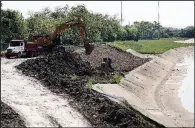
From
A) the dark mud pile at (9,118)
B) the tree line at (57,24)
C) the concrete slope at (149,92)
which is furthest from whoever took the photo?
the tree line at (57,24)

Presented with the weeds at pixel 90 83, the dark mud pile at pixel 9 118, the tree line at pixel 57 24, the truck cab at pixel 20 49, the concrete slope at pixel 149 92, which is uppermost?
the tree line at pixel 57 24

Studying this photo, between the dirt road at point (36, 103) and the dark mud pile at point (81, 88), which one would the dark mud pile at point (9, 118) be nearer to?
the dirt road at point (36, 103)

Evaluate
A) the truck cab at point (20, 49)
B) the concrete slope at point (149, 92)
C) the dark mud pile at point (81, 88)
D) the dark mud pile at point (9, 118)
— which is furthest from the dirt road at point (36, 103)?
the truck cab at point (20, 49)

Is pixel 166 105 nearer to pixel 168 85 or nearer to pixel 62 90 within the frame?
pixel 62 90

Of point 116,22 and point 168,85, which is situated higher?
point 116,22

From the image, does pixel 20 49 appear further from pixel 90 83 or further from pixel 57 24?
pixel 57 24

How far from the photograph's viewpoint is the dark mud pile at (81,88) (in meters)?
21.9

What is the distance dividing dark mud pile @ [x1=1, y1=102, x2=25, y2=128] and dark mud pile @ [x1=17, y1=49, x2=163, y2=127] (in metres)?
3.78

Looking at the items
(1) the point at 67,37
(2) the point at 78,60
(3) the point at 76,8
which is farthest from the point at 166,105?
(3) the point at 76,8

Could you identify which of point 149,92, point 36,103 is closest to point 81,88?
point 36,103

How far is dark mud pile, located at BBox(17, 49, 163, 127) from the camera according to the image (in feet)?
71.9

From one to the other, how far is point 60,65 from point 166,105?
10008 millimetres

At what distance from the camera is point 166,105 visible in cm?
3241

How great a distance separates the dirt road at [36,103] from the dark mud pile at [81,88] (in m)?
0.74
